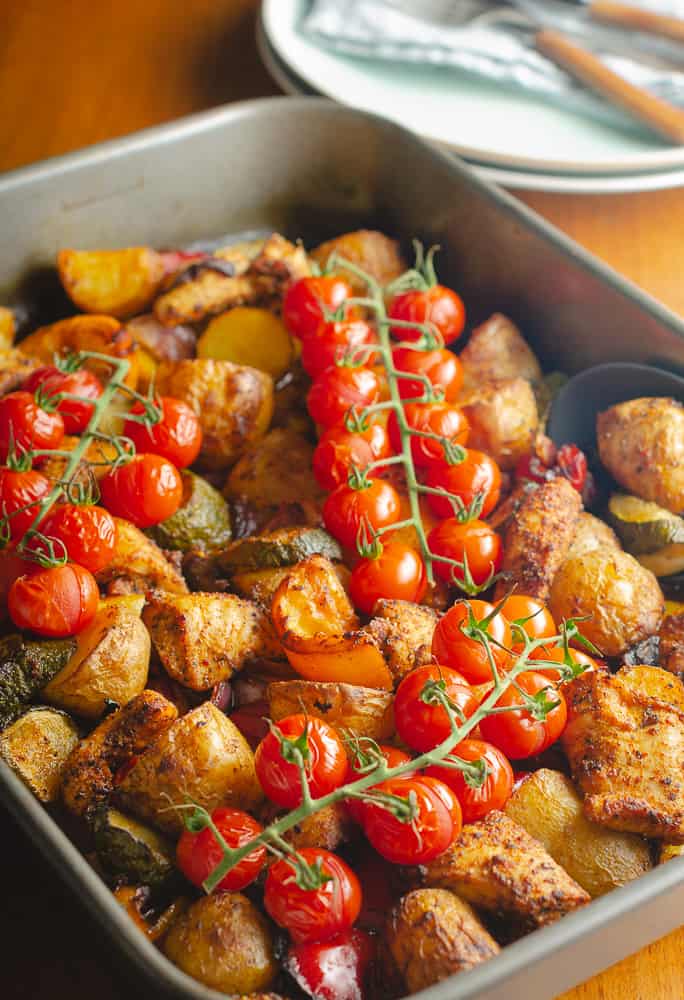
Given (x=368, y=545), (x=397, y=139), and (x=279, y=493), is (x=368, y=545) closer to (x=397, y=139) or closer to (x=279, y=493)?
(x=279, y=493)

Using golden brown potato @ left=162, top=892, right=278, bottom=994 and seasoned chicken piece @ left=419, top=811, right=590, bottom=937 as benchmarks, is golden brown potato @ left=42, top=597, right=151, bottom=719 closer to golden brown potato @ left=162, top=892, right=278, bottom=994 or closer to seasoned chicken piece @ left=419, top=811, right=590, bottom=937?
golden brown potato @ left=162, top=892, right=278, bottom=994

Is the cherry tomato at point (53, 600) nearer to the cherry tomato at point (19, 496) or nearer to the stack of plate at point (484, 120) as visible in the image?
the cherry tomato at point (19, 496)

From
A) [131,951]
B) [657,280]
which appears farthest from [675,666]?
[657,280]

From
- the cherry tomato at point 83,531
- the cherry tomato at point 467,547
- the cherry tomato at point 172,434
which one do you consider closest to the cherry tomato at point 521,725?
the cherry tomato at point 467,547

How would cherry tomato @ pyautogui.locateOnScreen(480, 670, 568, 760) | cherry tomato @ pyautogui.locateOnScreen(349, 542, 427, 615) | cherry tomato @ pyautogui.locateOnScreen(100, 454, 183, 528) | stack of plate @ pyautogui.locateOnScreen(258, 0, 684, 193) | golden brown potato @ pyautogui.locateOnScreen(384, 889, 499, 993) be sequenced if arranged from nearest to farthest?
golden brown potato @ pyautogui.locateOnScreen(384, 889, 499, 993) < cherry tomato @ pyautogui.locateOnScreen(480, 670, 568, 760) < cherry tomato @ pyautogui.locateOnScreen(349, 542, 427, 615) < cherry tomato @ pyautogui.locateOnScreen(100, 454, 183, 528) < stack of plate @ pyautogui.locateOnScreen(258, 0, 684, 193)

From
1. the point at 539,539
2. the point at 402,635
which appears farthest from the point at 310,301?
the point at 402,635

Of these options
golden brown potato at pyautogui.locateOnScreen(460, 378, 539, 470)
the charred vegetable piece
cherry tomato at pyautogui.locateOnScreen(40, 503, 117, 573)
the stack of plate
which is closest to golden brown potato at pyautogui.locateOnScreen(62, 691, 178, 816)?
the charred vegetable piece

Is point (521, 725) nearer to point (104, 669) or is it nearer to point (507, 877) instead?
point (507, 877)
